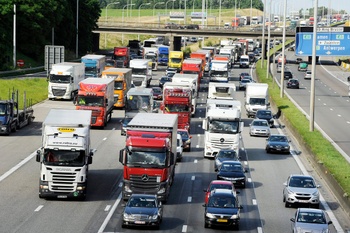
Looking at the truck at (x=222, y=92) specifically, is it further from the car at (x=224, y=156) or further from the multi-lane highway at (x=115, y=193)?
the car at (x=224, y=156)

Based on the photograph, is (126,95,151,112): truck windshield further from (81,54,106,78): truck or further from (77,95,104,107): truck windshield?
(81,54,106,78): truck

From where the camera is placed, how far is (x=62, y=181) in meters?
44.4

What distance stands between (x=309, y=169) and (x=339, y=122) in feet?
96.3

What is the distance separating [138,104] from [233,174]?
77.6ft

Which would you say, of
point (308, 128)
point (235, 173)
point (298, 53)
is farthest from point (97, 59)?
point (235, 173)

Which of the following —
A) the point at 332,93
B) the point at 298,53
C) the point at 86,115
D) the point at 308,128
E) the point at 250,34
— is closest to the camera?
the point at 86,115

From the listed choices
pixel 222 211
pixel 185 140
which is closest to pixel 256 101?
pixel 185 140

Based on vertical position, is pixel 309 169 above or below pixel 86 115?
below

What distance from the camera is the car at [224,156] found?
5581 cm

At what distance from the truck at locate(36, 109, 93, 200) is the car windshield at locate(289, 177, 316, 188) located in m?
10.2

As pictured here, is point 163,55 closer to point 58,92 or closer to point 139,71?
point 139,71

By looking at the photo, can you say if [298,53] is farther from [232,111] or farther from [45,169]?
[45,169]

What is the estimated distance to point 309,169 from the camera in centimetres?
5872

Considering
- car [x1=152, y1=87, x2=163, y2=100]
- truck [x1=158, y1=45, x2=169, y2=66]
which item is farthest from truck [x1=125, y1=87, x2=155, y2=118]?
truck [x1=158, y1=45, x2=169, y2=66]
